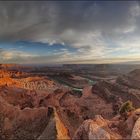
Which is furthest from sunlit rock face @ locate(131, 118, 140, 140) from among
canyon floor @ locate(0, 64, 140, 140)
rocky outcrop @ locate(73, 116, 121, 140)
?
rocky outcrop @ locate(73, 116, 121, 140)

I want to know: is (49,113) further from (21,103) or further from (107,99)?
(107,99)

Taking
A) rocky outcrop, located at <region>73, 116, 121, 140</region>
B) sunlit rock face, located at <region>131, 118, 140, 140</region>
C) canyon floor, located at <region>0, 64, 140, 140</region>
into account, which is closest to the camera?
sunlit rock face, located at <region>131, 118, 140, 140</region>

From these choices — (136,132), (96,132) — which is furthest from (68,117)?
(136,132)

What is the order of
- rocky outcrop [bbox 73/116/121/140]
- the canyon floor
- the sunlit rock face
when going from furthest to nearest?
1. the canyon floor
2. rocky outcrop [bbox 73/116/121/140]
3. the sunlit rock face

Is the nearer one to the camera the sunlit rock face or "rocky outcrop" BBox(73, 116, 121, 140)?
the sunlit rock face

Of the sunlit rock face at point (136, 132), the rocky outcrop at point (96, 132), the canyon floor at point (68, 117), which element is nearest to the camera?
the sunlit rock face at point (136, 132)

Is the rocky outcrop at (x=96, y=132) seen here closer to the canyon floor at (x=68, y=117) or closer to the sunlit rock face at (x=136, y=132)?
the canyon floor at (x=68, y=117)

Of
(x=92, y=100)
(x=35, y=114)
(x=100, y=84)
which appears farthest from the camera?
(x=100, y=84)

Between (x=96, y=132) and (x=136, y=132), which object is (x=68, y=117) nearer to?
(x=96, y=132)

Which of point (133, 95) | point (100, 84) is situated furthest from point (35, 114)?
point (100, 84)

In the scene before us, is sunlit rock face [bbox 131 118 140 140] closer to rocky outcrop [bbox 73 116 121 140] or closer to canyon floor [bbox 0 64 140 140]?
canyon floor [bbox 0 64 140 140]

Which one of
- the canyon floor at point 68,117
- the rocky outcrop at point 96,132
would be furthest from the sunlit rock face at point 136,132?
the rocky outcrop at point 96,132
